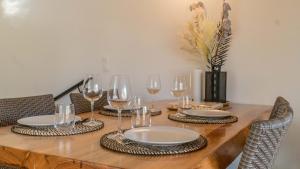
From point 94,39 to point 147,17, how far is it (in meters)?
0.64

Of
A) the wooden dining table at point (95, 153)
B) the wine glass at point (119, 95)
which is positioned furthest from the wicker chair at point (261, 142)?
the wine glass at point (119, 95)

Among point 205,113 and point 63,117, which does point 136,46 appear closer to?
point 205,113

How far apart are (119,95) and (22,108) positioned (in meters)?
0.79

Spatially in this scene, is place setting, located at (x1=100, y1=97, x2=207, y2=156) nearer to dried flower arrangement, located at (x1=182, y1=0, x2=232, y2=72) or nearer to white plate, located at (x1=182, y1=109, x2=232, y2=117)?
white plate, located at (x1=182, y1=109, x2=232, y2=117)

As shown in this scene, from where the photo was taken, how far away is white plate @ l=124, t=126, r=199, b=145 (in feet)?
3.93

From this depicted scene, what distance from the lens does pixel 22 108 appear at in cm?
193

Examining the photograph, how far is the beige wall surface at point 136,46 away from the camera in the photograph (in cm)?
248

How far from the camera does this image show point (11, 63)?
9.54ft

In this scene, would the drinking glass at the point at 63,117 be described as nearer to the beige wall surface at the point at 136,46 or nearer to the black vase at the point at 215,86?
the black vase at the point at 215,86

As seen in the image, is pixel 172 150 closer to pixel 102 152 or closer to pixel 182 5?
pixel 102 152

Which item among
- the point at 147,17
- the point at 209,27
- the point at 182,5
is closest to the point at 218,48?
the point at 209,27

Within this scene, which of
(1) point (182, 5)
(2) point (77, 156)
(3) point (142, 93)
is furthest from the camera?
(3) point (142, 93)

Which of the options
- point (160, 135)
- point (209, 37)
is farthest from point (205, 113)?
point (209, 37)

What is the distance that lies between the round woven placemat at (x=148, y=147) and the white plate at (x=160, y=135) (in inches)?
0.7
